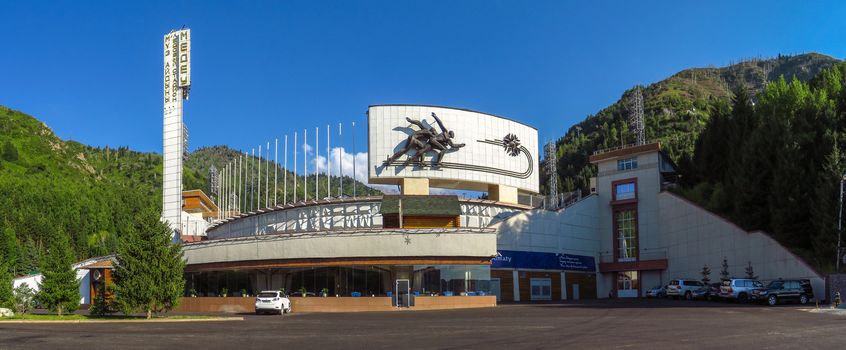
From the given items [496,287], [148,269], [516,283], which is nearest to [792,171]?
[516,283]

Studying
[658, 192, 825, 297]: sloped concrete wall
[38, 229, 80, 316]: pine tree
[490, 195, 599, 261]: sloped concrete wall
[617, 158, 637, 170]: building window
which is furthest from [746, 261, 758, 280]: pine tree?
[38, 229, 80, 316]: pine tree

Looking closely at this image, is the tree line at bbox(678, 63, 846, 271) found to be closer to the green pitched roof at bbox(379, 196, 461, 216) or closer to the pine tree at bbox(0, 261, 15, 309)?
Answer: the green pitched roof at bbox(379, 196, 461, 216)

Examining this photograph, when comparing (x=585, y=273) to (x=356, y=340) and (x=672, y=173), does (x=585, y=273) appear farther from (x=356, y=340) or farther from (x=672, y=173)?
(x=356, y=340)

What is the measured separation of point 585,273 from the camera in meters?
73.7

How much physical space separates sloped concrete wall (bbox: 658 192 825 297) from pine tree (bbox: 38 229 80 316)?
44.9 meters

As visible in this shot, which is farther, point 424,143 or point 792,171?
point 424,143

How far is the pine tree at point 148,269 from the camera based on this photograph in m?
36.8

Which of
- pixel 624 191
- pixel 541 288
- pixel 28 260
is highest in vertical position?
pixel 624 191

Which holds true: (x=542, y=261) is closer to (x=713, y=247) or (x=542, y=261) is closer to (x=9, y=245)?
(x=713, y=247)

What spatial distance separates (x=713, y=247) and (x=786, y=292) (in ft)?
60.6

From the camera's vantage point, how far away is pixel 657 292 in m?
66.8

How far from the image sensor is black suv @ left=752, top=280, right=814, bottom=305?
4650 cm

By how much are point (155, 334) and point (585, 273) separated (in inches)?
2141

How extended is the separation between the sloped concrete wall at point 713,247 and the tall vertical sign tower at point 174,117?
4607cm
